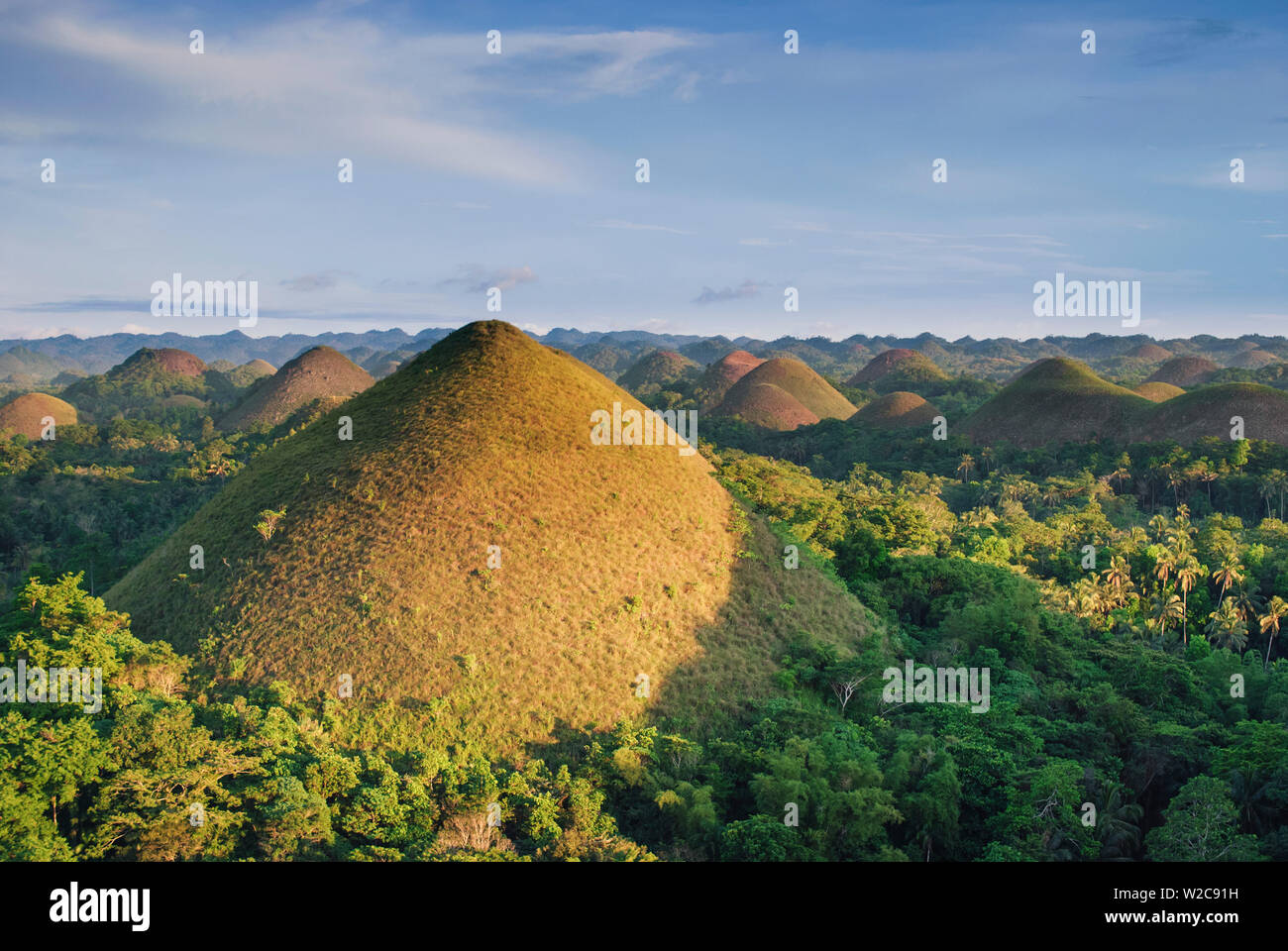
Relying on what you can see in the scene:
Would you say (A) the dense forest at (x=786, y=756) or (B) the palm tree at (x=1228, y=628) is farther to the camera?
(B) the palm tree at (x=1228, y=628)

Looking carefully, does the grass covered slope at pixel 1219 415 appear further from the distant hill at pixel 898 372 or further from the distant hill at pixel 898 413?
the distant hill at pixel 898 372

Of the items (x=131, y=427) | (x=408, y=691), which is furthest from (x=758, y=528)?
(x=131, y=427)

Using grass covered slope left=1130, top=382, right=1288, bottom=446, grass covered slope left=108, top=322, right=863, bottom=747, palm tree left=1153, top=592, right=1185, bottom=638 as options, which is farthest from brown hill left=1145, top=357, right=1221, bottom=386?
grass covered slope left=108, top=322, right=863, bottom=747

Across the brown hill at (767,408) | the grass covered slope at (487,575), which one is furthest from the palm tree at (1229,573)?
the brown hill at (767,408)

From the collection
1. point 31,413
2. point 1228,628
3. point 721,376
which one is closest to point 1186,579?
point 1228,628

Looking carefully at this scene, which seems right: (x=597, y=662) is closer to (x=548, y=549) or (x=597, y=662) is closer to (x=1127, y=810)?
(x=548, y=549)

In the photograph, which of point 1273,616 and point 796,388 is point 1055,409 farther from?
point 1273,616
